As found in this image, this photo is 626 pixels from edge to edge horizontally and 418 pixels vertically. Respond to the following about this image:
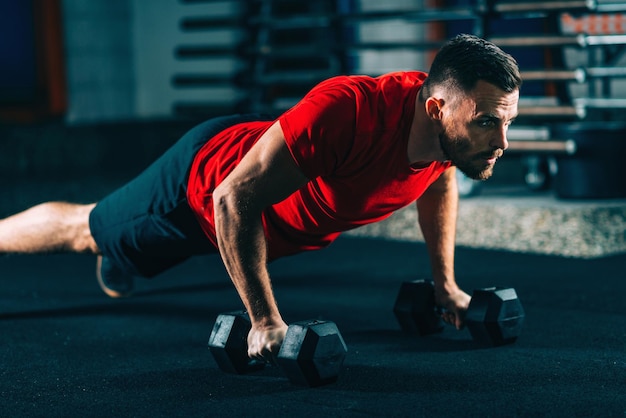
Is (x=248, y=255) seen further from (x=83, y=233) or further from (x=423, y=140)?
(x=83, y=233)

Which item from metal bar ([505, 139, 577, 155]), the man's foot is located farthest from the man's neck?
metal bar ([505, 139, 577, 155])

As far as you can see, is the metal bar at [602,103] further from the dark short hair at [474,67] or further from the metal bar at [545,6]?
the dark short hair at [474,67]

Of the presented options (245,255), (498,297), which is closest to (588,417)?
(498,297)

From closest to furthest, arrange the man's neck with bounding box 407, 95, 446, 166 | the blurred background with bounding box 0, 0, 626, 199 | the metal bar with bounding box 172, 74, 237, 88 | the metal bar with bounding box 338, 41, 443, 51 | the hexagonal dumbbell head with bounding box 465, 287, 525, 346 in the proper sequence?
the man's neck with bounding box 407, 95, 446, 166 < the hexagonal dumbbell head with bounding box 465, 287, 525, 346 < the metal bar with bounding box 338, 41, 443, 51 < the blurred background with bounding box 0, 0, 626, 199 < the metal bar with bounding box 172, 74, 237, 88

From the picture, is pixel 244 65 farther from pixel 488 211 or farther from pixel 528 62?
pixel 488 211

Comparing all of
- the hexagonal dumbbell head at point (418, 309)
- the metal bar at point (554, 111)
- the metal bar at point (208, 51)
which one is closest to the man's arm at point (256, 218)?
the hexagonal dumbbell head at point (418, 309)

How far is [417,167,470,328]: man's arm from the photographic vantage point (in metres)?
2.31

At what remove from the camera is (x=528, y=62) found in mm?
5371

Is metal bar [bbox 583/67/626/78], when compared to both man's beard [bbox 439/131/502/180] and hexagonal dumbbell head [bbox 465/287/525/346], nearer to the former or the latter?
hexagonal dumbbell head [bbox 465/287/525/346]

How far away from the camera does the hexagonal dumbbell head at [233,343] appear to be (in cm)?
198

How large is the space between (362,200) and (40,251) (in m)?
0.92

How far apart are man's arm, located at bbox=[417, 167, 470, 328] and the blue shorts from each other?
451 mm

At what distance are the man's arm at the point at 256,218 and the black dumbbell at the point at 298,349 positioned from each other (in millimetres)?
45

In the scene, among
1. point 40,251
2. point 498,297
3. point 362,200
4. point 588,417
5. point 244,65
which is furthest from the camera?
point 244,65
